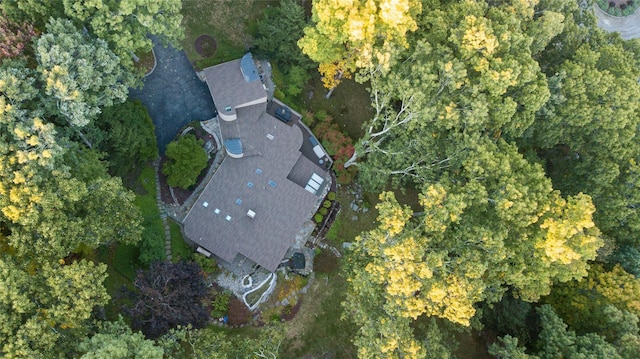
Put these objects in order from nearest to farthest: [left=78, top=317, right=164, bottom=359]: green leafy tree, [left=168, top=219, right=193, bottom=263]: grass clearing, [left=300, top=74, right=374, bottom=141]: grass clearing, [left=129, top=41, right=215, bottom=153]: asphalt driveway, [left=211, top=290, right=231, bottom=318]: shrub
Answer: [left=78, top=317, right=164, bottom=359]: green leafy tree
[left=211, top=290, right=231, bottom=318]: shrub
[left=168, top=219, right=193, bottom=263]: grass clearing
[left=129, top=41, right=215, bottom=153]: asphalt driveway
[left=300, top=74, right=374, bottom=141]: grass clearing

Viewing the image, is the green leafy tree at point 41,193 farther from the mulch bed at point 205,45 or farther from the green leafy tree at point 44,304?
the mulch bed at point 205,45

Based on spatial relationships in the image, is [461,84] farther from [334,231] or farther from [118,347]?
[118,347]

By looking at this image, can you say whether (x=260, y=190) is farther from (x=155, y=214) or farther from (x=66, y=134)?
(x=66, y=134)

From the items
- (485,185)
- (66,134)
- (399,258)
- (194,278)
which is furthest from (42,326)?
(485,185)

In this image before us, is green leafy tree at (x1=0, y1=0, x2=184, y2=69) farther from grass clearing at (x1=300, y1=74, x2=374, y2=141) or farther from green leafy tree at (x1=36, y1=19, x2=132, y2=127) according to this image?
grass clearing at (x1=300, y1=74, x2=374, y2=141)

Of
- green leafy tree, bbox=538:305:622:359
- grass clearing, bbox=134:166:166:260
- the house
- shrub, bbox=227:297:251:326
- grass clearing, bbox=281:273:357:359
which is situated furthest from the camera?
grass clearing, bbox=281:273:357:359

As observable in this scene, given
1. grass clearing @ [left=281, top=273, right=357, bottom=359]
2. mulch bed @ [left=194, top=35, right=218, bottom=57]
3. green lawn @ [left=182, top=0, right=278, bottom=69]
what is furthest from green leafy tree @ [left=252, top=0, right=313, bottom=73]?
grass clearing @ [left=281, top=273, right=357, bottom=359]

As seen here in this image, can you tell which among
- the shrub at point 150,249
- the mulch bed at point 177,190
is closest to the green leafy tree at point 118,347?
the shrub at point 150,249
